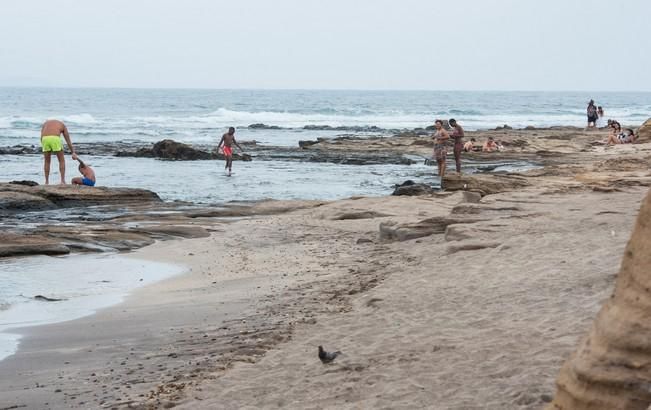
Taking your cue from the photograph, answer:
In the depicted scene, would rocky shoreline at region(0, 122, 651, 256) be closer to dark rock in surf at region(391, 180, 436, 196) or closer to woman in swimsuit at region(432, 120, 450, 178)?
dark rock in surf at region(391, 180, 436, 196)

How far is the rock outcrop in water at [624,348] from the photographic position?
10.4 ft

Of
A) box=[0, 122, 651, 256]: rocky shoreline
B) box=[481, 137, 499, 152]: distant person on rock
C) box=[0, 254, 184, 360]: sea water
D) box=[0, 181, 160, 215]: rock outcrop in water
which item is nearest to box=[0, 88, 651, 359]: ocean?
box=[0, 254, 184, 360]: sea water

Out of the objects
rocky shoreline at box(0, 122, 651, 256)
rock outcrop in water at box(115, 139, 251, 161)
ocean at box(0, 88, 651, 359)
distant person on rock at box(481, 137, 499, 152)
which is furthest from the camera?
distant person on rock at box(481, 137, 499, 152)

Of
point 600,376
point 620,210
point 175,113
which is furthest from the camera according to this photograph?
point 175,113

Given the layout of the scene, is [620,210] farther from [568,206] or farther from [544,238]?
[544,238]

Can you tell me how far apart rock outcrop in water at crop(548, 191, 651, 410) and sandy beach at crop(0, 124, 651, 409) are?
4.09 ft

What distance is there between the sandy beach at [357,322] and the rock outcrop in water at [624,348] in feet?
4.09

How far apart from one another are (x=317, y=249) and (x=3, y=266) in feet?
12.2

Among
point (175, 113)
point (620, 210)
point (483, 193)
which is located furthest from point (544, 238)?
point (175, 113)

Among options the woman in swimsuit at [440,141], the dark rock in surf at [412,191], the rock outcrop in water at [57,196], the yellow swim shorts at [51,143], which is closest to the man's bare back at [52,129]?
the yellow swim shorts at [51,143]

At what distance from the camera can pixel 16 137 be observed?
147 ft

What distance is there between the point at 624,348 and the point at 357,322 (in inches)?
145

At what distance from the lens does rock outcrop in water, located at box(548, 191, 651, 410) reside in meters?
3.16

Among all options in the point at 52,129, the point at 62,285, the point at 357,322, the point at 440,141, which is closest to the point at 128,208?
the point at 52,129
